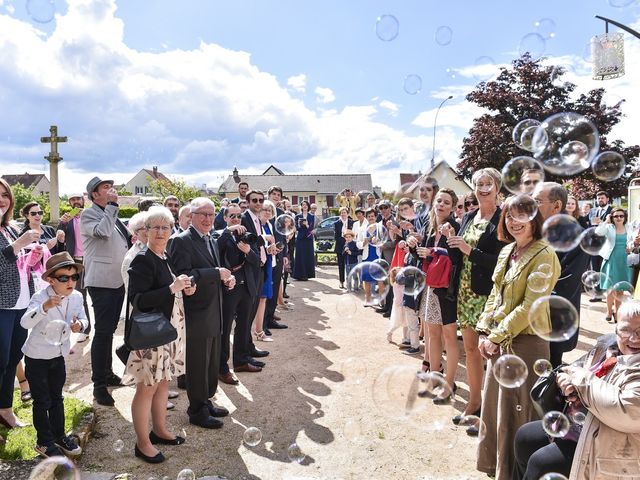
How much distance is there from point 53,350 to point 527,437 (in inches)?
134

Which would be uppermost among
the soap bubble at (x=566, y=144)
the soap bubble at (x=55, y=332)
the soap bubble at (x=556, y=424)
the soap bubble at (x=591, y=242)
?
the soap bubble at (x=566, y=144)

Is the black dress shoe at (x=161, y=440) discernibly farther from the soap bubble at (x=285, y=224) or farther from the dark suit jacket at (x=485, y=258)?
the soap bubble at (x=285, y=224)

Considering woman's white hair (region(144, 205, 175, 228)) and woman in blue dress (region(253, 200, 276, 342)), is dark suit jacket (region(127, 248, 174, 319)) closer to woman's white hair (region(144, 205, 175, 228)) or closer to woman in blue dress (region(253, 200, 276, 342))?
woman's white hair (region(144, 205, 175, 228))

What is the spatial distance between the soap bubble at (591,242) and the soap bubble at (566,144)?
2.07ft

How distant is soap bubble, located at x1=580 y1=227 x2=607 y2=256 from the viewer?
428 centimetres

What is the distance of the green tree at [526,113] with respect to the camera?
2088 centimetres

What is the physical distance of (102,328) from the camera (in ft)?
16.0

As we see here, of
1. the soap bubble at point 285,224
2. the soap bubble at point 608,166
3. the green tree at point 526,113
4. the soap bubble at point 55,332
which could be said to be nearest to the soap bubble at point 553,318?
the soap bubble at point 608,166

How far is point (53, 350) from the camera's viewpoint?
3.69 metres

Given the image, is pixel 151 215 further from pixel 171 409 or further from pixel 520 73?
pixel 520 73

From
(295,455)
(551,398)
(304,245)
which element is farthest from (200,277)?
(304,245)

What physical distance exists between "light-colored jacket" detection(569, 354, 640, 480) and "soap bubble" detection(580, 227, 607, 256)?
2.07 metres

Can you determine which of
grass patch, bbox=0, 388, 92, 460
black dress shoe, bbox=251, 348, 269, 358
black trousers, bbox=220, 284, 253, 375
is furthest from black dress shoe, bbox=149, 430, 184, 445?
black dress shoe, bbox=251, 348, 269, 358

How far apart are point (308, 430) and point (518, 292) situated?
2.35m
